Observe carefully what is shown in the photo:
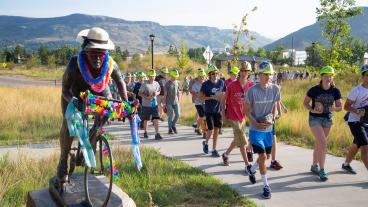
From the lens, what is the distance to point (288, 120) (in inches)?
469

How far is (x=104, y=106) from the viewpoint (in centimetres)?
421

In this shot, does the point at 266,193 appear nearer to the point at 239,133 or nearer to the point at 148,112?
the point at 239,133

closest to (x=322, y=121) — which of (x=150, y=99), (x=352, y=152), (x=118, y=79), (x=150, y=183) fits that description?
(x=352, y=152)

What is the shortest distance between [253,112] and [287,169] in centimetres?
206

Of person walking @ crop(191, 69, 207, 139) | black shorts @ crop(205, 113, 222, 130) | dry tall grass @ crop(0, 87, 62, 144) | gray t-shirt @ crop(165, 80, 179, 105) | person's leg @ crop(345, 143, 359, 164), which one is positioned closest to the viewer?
person's leg @ crop(345, 143, 359, 164)

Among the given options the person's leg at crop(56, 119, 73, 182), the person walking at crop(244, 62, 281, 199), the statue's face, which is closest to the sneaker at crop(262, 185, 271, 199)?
the person walking at crop(244, 62, 281, 199)

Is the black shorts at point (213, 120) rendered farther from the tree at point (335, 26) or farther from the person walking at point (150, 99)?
the tree at point (335, 26)

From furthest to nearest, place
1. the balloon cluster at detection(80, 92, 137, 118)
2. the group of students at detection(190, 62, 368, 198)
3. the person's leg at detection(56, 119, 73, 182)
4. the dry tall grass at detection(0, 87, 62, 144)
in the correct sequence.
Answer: the dry tall grass at detection(0, 87, 62, 144)
the group of students at detection(190, 62, 368, 198)
the person's leg at detection(56, 119, 73, 182)
the balloon cluster at detection(80, 92, 137, 118)

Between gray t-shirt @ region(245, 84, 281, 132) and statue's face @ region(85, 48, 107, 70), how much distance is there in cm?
→ 266

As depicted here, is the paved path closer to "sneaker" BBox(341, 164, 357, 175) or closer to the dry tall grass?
"sneaker" BBox(341, 164, 357, 175)

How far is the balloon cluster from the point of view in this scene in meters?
4.16

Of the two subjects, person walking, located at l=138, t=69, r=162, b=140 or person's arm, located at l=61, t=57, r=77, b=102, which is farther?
person walking, located at l=138, t=69, r=162, b=140

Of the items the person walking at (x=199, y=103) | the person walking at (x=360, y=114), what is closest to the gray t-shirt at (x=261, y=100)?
the person walking at (x=360, y=114)

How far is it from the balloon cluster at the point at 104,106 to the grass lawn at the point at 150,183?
1842 millimetres
